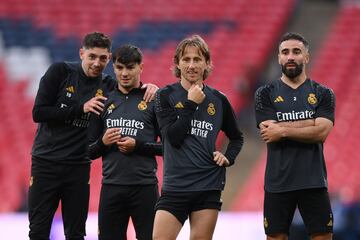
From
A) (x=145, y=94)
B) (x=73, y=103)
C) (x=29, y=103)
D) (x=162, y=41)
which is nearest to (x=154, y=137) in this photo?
(x=145, y=94)

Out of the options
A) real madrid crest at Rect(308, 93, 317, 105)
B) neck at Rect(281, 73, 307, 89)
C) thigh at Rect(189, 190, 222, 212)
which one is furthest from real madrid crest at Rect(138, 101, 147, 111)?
real madrid crest at Rect(308, 93, 317, 105)

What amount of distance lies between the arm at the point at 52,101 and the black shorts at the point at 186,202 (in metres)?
1.11

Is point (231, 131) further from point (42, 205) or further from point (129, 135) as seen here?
point (42, 205)

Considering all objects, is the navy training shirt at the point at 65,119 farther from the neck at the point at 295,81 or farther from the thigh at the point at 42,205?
the neck at the point at 295,81

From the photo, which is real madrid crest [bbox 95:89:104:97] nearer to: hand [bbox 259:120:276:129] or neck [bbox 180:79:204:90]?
neck [bbox 180:79:204:90]

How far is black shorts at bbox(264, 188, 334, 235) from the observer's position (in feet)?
18.5

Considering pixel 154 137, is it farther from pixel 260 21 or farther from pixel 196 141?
pixel 260 21

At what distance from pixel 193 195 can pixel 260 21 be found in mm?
10047

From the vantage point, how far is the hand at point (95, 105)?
593cm

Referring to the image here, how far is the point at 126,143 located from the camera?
19.0ft

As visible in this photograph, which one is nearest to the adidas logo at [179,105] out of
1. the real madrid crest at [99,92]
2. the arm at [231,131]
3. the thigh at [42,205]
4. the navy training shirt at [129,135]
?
the arm at [231,131]

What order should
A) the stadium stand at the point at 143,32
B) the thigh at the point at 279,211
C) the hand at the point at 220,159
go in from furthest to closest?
the stadium stand at the point at 143,32 < the thigh at the point at 279,211 < the hand at the point at 220,159

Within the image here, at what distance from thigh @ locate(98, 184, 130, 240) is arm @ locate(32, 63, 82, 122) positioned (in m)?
0.63

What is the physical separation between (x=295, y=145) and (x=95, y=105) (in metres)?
1.46
